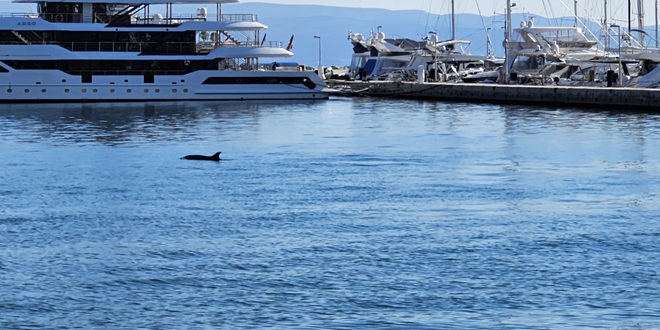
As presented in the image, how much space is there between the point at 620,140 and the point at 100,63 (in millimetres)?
31917

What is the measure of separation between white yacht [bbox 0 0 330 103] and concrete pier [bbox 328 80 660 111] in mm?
8328

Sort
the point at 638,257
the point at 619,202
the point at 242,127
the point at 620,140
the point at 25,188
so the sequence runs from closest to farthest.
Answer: the point at 638,257, the point at 619,202, the point at 25,188, the point at 620,140, the point at 242,127

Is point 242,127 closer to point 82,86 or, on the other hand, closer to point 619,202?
point 82,86

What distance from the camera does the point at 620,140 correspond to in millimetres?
46094

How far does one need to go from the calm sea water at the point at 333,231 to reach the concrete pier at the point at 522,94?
11.8m

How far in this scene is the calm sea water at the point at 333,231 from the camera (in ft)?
66.3

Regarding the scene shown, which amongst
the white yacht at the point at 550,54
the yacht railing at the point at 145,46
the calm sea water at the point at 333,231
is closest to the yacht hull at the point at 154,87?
the yacht railing at the point at 145,46

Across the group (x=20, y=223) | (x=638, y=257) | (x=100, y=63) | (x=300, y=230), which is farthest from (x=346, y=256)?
(x=100, y=63)

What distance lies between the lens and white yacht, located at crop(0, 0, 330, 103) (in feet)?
226

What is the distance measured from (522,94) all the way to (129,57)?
782 inches

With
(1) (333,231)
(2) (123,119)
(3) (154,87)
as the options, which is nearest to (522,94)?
(3) (154,87)

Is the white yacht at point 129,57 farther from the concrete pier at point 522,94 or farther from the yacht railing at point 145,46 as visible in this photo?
the concrete pier at point 522,94

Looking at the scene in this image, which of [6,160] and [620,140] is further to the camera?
[620,140]

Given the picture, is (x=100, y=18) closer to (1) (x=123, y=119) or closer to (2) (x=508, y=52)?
(1) (x=123, y=119)
